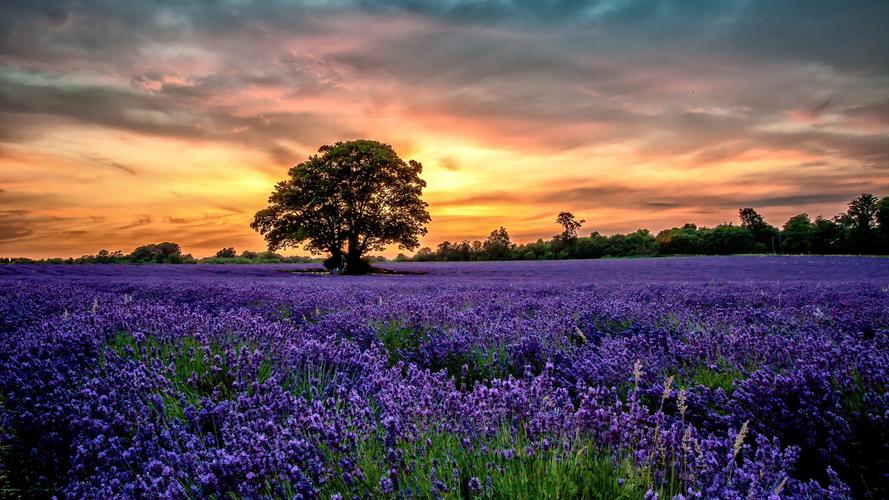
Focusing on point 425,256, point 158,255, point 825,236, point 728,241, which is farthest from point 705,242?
point 158,255

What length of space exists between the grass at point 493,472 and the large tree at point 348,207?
75.0 feet

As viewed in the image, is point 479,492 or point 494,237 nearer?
point 479,492

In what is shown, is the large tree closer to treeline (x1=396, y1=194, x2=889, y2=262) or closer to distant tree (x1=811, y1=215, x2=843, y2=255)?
treeline (x1=396, y1=194, x2=889, y2=262)

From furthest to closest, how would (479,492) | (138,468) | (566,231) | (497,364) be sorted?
(566,231)
(497,364)
(138,468)
(479,492)

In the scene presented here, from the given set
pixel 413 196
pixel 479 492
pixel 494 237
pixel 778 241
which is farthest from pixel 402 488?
pixel 778 241

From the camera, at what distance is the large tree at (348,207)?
25.0 m

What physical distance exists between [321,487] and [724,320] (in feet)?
14.1

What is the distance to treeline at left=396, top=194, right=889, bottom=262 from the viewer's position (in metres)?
51.9

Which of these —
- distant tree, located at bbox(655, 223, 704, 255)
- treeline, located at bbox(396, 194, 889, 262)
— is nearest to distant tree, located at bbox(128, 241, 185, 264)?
treeline, located at bbox(396, 194, 889, 262)

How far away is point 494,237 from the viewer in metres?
57.6

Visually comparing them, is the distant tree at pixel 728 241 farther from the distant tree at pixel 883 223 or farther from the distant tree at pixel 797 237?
the distant tree at pixel 883 223

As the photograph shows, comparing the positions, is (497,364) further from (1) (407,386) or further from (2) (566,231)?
(2) (566,231)

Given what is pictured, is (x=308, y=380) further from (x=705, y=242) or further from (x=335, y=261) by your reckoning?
(x=705, y=242)

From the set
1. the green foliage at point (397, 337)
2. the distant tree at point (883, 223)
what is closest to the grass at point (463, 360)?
the green foliage at point (397, 337)
